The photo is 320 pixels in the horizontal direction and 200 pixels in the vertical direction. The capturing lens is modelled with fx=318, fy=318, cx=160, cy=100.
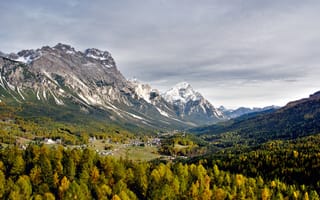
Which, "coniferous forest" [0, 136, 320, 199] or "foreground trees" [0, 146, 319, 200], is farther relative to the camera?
"coniferous forest" [0, 136, 320, 199]

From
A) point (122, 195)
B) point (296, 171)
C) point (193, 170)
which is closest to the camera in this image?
point (122, 195)

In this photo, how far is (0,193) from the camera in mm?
116500

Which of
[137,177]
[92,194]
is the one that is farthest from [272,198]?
[92,194]

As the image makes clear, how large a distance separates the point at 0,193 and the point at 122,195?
44.8m

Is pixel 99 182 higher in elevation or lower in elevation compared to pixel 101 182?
higher

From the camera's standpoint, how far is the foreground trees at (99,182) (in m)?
122

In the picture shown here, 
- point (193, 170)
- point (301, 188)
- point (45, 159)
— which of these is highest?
point (45, 159)

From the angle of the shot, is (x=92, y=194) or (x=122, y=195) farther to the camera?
(x=92, y=194)

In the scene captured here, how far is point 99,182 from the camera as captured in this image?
139375 millimetres

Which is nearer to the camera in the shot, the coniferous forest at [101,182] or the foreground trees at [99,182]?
the foreground trees at [99,182]

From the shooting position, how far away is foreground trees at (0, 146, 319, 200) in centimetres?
12231

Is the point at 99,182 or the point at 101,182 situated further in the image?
the point at 101,182

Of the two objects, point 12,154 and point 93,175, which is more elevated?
point 12,154

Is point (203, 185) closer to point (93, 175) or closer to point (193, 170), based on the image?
point (193, 170)
